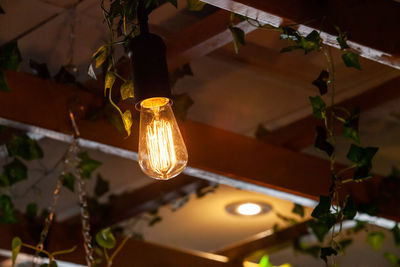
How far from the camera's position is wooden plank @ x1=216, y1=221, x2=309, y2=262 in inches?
127

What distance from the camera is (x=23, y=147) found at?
6.87 feet

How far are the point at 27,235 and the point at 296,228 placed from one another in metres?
1.19

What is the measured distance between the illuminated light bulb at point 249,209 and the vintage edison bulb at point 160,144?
204 cm

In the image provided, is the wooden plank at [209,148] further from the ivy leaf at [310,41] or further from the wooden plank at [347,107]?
the ivy leaf at [310,41]

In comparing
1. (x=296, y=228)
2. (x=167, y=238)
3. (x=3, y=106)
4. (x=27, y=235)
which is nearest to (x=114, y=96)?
(x=3, y=106)

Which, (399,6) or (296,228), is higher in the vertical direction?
(296,228)

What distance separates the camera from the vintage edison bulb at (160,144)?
125 cm

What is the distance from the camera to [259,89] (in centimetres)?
244

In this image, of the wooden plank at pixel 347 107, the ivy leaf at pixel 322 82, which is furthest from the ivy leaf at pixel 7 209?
the ivy leaf at pixel 322 82

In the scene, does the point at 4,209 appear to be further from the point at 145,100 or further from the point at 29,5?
the point at 145,100

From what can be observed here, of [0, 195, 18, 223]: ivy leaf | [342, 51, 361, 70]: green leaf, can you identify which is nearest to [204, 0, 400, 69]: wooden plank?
[342, 51, 361, 70]: green leaf

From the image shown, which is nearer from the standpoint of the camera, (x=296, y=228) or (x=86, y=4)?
(x=86, y=4)

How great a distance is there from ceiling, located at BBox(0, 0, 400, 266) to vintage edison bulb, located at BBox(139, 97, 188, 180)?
2.47ft

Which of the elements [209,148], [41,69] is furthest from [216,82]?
[41,69]
